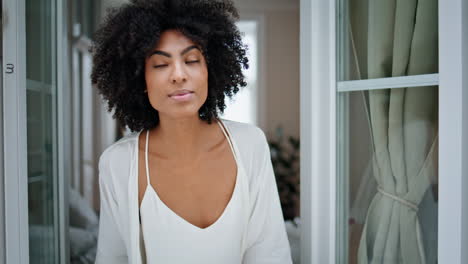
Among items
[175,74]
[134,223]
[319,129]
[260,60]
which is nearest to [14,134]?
[134,223]

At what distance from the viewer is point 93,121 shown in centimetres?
359

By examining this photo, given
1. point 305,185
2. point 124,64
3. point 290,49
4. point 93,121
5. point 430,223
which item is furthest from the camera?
point 290,49

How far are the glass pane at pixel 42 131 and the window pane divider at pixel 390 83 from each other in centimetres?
117

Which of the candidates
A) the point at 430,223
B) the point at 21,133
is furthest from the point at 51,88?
the point at 430,223

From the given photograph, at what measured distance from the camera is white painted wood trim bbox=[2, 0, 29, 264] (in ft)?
4.42

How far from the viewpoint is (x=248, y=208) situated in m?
1.35

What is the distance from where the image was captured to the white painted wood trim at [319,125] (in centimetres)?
145

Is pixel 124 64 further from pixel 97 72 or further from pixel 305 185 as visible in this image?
pixel 305 185

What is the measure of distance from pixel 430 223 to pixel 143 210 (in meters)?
0.92

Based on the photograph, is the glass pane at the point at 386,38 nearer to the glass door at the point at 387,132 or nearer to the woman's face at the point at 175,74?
the glass door at the point at 387,132

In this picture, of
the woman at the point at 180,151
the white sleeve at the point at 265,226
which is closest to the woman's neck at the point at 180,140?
the woman at the point at 180,151

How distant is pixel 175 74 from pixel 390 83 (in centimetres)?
72

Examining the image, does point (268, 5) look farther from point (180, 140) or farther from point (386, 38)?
point (180, 140)

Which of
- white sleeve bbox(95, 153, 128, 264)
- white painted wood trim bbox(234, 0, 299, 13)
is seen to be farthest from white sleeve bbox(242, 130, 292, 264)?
white painted wood trim bbox(234, 0, 299, 13)
